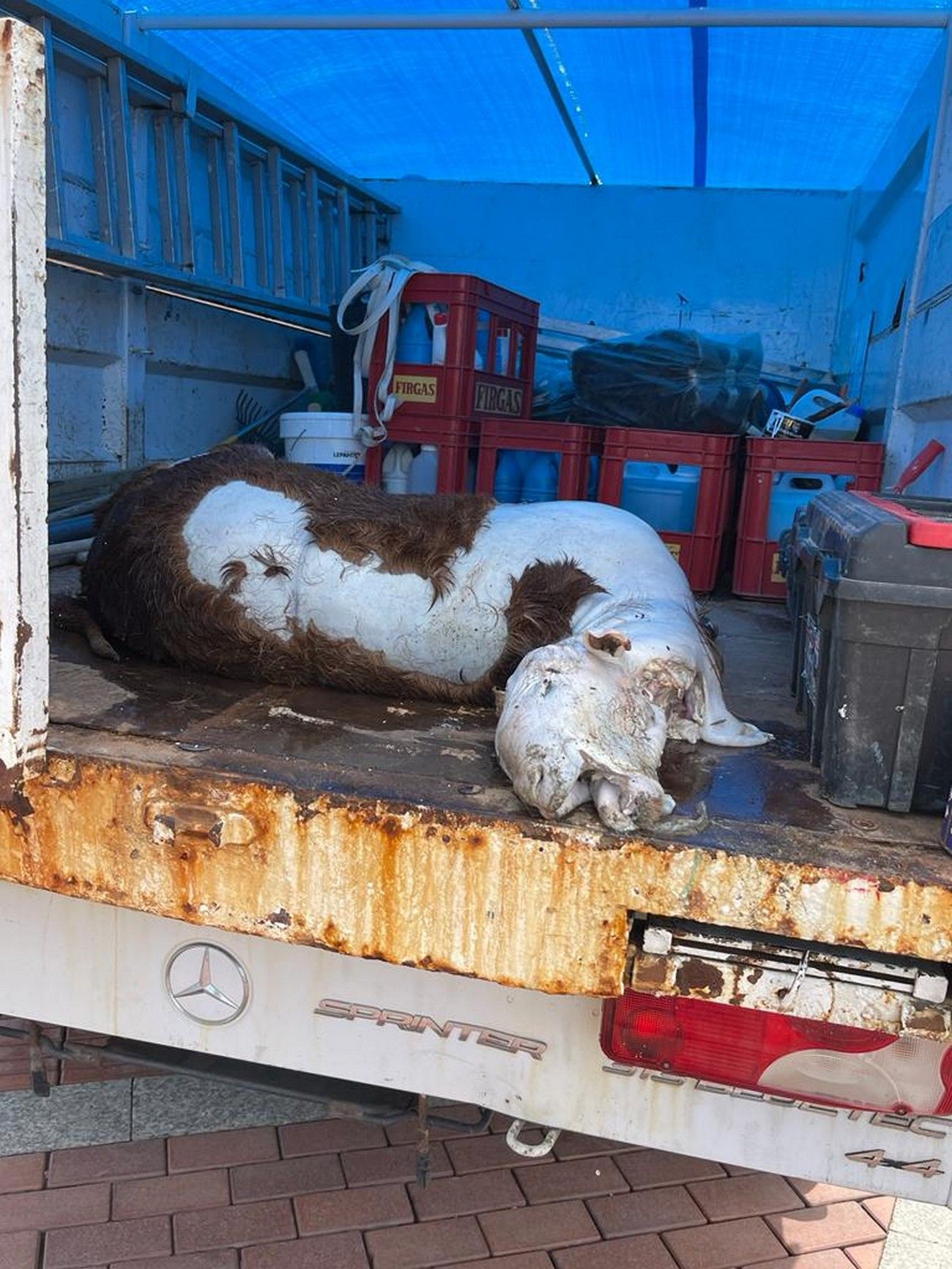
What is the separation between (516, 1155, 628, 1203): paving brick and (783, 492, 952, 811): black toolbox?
1223mm

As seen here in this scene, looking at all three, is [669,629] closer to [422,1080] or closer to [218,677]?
[422,1080]

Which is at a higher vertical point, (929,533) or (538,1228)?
(929,533)

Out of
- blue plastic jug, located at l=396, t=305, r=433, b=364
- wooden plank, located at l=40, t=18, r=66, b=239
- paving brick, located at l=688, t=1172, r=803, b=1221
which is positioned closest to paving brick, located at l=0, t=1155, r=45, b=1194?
paving brick, located at l=688, t=1172, r=803, b=1221

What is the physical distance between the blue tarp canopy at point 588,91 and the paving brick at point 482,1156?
425cm

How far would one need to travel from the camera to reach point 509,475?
4.50 meters

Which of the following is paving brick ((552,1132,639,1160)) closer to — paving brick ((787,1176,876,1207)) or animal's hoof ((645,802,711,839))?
paving brick ((787,1176,876,1207))

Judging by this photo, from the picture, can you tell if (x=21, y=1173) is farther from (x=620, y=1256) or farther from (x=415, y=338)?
(x=415, y=338)

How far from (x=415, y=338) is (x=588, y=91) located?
1.95 m

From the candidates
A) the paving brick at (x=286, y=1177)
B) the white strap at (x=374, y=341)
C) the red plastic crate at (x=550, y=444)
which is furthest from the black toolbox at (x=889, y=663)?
the white strap at (x=374, y=341)

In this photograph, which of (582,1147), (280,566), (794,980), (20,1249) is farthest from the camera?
(582,1147)

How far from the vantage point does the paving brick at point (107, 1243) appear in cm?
201

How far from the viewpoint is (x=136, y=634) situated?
2383 mm

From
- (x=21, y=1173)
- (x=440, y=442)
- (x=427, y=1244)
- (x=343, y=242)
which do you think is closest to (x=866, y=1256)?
(x=427, y=1244)

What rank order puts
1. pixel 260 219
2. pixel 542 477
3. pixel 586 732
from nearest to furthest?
1. pixel 586 732
2. pixel 542 477
3. pixel 260 219
